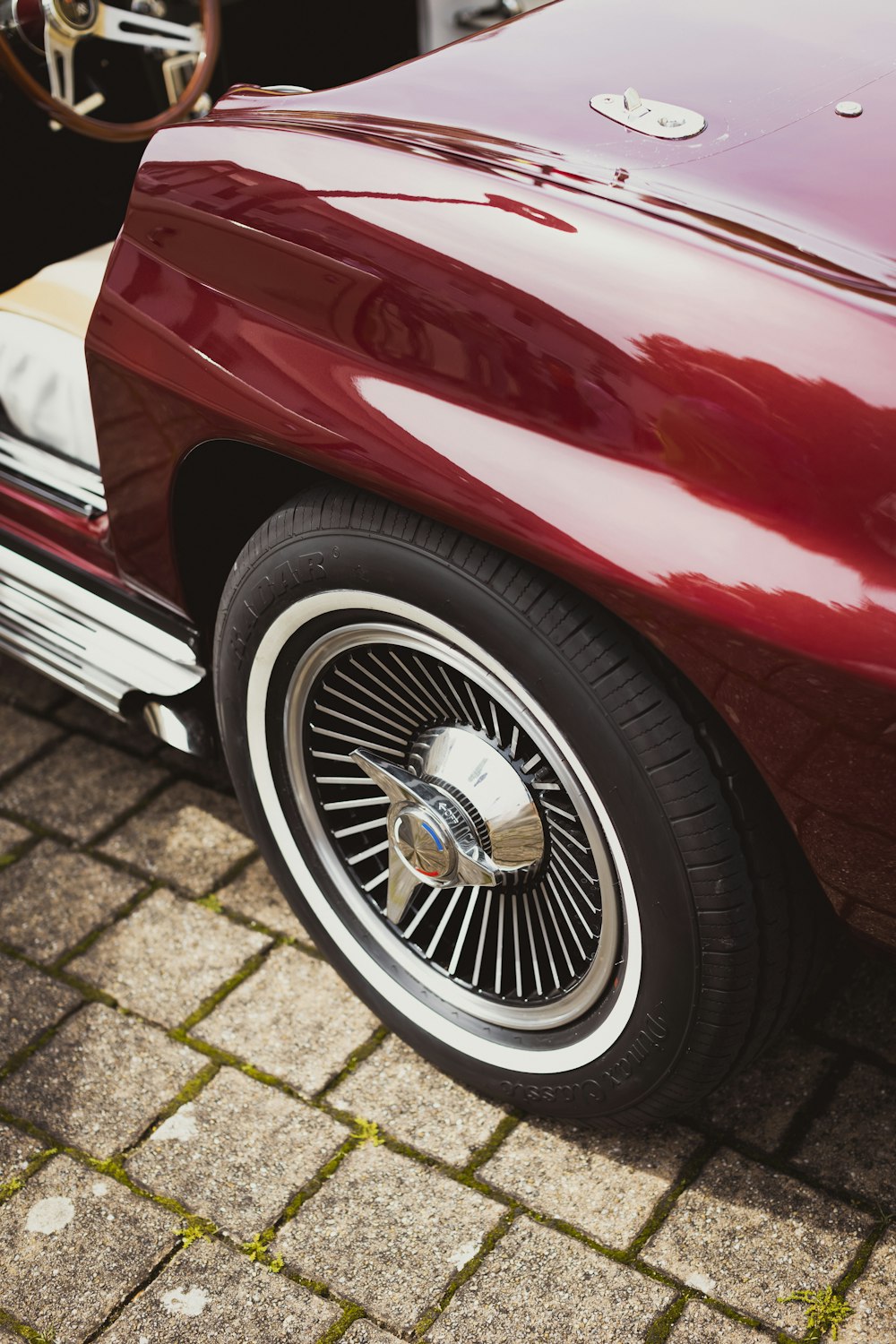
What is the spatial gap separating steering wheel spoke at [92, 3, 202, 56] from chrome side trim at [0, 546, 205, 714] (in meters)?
1.13

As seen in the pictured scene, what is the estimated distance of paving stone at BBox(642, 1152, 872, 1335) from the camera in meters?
1.84

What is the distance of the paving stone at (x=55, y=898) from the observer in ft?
8.33

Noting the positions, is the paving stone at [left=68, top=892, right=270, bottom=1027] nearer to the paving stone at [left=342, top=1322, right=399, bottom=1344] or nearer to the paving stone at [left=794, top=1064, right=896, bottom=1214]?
the paving stone at [left=342, top=1322, right=399, bottom=1344]

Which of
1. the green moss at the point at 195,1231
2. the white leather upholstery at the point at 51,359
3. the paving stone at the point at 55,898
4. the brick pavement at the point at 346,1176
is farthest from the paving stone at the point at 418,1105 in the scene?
the white leather upholstery at the point at 51,359

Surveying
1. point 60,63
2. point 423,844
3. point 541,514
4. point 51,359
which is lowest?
point 423,844

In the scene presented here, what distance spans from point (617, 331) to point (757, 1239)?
128 centimetres

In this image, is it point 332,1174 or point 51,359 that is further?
point 51,359

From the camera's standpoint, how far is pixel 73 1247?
198 cm

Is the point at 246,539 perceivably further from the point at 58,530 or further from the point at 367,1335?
the point at 367,1335

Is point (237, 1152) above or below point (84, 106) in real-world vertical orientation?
below

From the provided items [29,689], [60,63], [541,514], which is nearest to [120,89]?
[60,63]

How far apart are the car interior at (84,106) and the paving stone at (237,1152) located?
1.09 metres

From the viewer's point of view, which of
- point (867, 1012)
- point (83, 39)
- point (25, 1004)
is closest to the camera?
point (867, 1012)

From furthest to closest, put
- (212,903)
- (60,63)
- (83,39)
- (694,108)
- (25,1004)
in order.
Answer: (83,39)
(60,63)
(212,903)
(25,1004)
(694,108)
